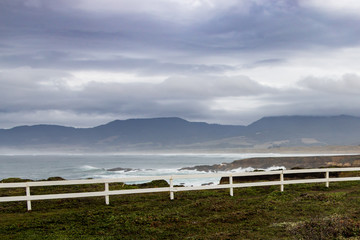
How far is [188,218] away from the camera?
49.4 feet

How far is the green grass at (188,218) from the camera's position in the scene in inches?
492

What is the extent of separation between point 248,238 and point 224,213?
4.04 meters

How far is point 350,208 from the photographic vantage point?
16.2 meters

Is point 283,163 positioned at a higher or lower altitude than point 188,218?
lower

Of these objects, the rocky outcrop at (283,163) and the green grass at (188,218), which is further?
the rocky outcrop at (283,163)

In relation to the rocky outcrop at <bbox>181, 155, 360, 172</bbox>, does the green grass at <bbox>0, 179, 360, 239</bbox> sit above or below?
above

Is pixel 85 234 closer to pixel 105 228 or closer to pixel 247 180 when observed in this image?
pixel 105 228

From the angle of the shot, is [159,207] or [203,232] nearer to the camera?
[203,232]

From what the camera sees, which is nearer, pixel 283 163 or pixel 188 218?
pixel 188 218

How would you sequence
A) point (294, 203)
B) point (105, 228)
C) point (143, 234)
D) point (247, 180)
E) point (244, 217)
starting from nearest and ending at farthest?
point (143, 234) < point (105, 228) < point (244, 217) < point (294, 203) < point (247, 180)

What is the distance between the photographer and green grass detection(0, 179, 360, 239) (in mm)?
12508

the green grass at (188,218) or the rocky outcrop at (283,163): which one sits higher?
the green grass at (188,218)

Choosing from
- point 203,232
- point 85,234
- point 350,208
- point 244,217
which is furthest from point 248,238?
point 350,208

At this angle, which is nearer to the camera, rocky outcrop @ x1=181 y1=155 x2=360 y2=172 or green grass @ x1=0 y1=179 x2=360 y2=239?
green grass @ x1=0 y1=179 x2=360 y2=239
